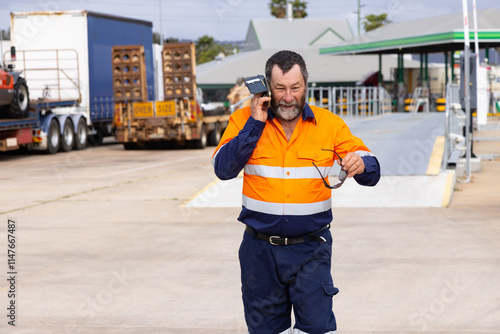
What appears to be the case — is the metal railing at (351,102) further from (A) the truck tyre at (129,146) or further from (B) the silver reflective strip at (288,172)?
(B) the silver reflective strip at (288,172)

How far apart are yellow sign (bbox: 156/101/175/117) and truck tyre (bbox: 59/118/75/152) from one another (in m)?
2.92

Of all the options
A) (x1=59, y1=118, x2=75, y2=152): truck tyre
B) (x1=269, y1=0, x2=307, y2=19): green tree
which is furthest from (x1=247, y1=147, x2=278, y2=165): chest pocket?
(x1=269, y1=0, x2=307, y2=19): green tree

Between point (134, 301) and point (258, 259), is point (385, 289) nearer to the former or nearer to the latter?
point (134, 301)

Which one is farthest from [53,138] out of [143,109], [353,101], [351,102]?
[353,101]

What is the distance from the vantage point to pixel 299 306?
384 cm

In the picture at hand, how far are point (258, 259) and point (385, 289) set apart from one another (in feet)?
10.3

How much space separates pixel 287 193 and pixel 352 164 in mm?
371

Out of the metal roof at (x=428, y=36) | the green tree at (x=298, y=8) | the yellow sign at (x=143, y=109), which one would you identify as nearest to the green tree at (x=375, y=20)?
the green tree at (x=298, y=8)

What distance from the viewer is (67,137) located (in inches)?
977

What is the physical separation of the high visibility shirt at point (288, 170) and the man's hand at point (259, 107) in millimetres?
54

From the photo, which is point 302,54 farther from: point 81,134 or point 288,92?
point 288,92

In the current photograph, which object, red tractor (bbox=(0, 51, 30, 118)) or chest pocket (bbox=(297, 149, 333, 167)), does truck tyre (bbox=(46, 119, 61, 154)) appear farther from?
chest pocket (bbox=(297, 149, 333, 167))

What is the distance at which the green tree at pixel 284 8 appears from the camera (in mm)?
82938

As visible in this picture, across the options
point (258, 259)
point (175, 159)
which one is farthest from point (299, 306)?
point (175, 159)
